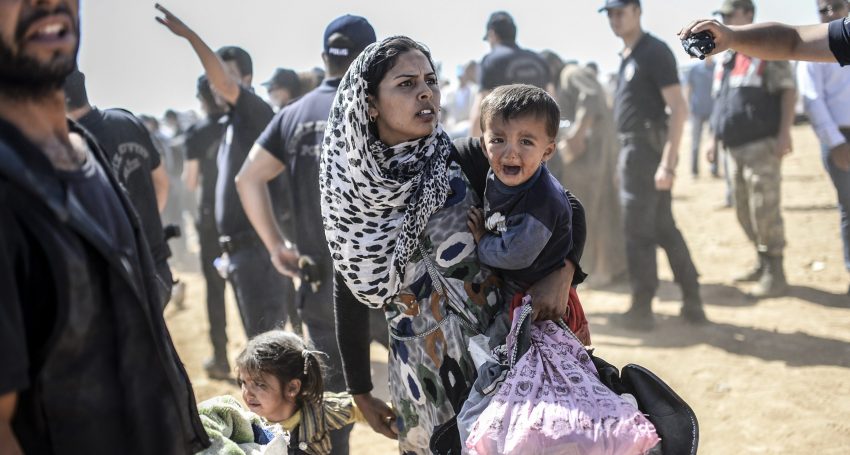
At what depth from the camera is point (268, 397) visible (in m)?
2.68

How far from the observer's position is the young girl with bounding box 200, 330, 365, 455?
2686 mm

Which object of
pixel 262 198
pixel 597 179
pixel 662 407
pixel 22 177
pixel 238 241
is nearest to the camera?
pixel 22 177

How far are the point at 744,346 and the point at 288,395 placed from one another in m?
4.03

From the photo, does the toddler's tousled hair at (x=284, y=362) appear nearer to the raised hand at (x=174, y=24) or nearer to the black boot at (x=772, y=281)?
the raised hand at (x=174, y=24)

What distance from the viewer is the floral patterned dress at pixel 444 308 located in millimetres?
2275

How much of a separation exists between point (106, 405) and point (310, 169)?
7.26ft

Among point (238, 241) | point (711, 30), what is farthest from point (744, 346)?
point (238, 241)

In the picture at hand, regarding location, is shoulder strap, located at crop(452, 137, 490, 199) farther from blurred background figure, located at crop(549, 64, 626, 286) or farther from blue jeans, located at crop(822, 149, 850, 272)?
blurred background figure, located at crop(549, 64, 626, 286)

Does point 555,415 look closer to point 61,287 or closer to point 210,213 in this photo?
point 61,287

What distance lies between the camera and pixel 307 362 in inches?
109

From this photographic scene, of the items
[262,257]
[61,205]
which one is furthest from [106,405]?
[262,257]

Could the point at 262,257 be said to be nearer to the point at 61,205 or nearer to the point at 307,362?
the point at 307,362

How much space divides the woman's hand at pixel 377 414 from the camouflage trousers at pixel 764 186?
501 centimetres

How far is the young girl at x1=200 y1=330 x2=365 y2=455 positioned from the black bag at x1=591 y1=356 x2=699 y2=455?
1.06m
